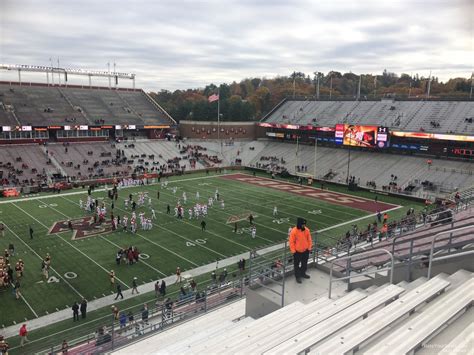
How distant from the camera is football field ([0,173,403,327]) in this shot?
1744 cm

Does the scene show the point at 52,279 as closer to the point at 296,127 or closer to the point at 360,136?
the point at 360,136

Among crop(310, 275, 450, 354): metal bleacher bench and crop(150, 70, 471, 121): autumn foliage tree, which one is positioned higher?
crop(150, 70, 471, 121): autumn foliage tree

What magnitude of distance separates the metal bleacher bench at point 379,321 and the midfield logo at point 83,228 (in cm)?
2099

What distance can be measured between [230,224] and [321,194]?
44.2 ft

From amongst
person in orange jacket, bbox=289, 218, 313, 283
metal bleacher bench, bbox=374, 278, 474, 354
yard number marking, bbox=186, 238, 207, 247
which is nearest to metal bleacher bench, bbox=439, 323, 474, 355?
metal bleacher bench, bbox=374, 278, 474, 354

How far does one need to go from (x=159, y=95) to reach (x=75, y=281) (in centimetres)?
9882

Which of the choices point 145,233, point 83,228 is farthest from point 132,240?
point 83,228

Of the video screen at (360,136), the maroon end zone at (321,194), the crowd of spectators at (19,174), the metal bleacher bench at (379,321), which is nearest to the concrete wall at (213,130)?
the maroon end zone at (321,194)

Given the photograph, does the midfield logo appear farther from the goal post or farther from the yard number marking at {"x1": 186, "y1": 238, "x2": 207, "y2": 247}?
the goal post

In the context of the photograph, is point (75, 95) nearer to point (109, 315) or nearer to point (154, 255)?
point (154, 255)

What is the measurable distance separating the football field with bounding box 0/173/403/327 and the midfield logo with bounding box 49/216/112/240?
6 centimetres

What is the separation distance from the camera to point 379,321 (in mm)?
5449

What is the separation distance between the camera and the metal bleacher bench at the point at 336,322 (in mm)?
5031

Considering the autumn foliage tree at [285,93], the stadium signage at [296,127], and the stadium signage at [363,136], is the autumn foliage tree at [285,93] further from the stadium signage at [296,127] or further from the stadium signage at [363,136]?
the stadium signage at [363,136]
